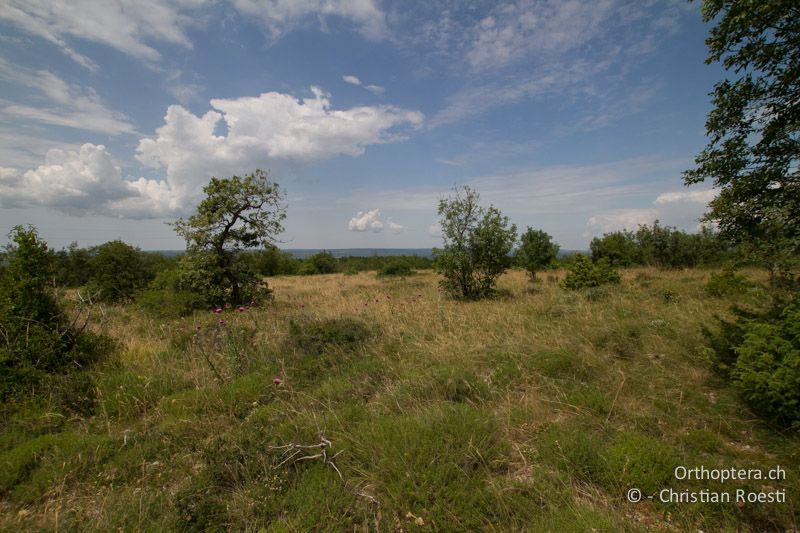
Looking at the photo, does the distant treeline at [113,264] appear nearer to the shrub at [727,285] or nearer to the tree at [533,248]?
the tree at [533,248]

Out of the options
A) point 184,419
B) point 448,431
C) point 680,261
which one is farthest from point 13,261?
point 680,261

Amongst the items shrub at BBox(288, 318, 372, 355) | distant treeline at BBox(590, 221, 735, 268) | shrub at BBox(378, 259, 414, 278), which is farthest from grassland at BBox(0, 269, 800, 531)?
shrub at BBox(378, 259, 414, 278)

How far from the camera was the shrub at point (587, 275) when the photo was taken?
1177 cm

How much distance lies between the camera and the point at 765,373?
279 cm

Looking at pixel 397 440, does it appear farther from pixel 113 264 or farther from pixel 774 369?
pixel 113 264

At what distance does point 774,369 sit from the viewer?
2.86 meters

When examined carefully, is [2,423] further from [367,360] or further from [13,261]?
[367,360]

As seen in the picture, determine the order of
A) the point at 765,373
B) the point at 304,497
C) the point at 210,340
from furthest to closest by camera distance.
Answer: the point at 210,340 < the point at 765,373 < the point at 304,497

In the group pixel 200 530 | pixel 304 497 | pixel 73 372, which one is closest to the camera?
pixel 200 530

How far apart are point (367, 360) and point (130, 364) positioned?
394cm

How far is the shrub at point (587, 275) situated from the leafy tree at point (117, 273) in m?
17.8

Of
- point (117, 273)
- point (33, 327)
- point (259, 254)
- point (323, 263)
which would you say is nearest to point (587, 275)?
point (33, 327)

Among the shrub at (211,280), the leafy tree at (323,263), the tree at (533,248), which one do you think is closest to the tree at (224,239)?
the shrub at (211,280)

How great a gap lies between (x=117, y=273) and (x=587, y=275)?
1951 cm
